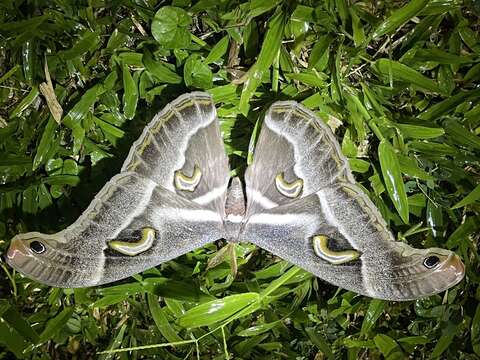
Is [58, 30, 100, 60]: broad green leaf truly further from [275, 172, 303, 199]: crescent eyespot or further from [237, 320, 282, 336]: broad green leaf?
[237, 320, 282, 336]: broad green leaf

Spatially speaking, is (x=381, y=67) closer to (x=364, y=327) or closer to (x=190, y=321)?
(x=364, y=327)

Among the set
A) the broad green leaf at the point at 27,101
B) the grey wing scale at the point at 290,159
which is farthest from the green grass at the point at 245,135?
the grey wing scale at the point at 290,159

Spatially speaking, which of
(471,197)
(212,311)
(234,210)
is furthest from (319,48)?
(212,311)

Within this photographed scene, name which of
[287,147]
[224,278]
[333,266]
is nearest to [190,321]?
[224,278]

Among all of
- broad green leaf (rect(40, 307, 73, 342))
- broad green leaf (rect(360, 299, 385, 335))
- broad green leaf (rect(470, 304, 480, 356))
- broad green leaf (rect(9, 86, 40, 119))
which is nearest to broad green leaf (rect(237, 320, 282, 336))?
broad green leaf (rect(360, 299, 385, 335))

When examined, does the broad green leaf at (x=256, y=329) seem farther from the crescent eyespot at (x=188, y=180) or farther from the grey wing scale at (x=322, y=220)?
the crescent eyespot at (x=188, y=180)

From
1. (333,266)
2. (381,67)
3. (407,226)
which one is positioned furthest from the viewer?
(407,226)
